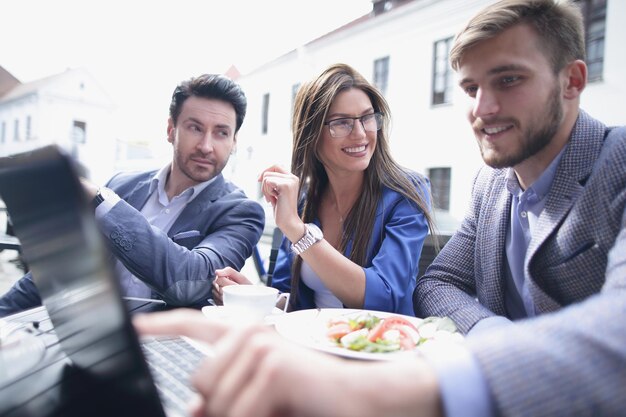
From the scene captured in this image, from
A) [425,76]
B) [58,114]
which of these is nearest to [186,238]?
[58,114]

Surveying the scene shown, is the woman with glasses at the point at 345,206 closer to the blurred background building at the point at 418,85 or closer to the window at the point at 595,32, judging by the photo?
the blurred background building at the point at 418,85

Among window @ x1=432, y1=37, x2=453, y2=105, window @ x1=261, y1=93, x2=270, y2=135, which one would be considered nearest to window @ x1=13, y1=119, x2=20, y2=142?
window @ x1=432, y1=37, x2=453, y2=105

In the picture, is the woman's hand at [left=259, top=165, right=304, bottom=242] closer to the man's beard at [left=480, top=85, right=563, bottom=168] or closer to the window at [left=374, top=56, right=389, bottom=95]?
the man's beard at [left=480, top=85, right=563, bottom=168]

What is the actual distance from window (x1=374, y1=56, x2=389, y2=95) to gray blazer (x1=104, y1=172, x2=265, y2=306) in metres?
10.6

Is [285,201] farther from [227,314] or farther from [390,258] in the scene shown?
[227,314]

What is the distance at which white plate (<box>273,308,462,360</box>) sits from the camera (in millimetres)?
811

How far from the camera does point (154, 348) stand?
3.04 feet

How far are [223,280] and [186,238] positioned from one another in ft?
1.56

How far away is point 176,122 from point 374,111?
1063 millimetres

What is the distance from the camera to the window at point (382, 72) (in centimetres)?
1198

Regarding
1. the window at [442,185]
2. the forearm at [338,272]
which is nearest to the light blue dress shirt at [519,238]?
the forearm at [338,272]

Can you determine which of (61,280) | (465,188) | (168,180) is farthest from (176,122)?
(465,188)

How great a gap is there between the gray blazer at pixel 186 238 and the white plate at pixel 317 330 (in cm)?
57

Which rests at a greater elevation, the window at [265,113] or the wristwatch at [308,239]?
the window at [265,113]
